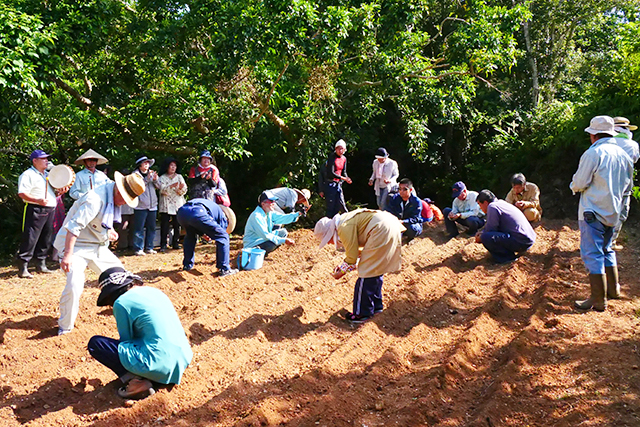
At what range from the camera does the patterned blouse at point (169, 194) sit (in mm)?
9672

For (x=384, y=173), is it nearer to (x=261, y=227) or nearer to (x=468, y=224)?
(x=468, y=224)

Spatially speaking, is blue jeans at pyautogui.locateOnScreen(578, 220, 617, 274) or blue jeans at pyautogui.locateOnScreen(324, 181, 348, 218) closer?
blue jeans at pyautogui.locateOnScreen(578, 220, 617, 274)

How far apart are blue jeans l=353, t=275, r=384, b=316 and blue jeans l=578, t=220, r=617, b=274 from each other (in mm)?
2002

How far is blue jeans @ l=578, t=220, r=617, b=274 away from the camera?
5738 millimetres

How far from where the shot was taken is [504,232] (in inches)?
320

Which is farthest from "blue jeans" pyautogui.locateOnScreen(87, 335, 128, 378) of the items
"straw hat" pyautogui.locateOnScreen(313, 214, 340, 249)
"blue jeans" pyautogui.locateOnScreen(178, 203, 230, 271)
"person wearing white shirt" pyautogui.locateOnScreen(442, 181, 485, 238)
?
"person wearing white shirt" pyautogui.locateOnScreen(442, 181, 485, 238)

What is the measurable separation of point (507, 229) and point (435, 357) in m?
3.34

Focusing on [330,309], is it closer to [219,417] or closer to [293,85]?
[219,417]

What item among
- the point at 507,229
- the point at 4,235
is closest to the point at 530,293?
the point at 507,229

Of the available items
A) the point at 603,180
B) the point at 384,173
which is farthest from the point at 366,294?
the point at 384,173

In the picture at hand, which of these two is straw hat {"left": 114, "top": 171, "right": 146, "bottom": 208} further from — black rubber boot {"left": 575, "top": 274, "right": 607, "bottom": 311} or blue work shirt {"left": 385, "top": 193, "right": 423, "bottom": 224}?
blue work shirt {"left": 385, "top": 193, "right": 423, "bottom": 224}

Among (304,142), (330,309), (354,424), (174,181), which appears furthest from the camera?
(304,142)

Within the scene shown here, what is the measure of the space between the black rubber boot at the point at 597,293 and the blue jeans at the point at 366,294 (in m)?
2.02

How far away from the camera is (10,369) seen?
5355mm
